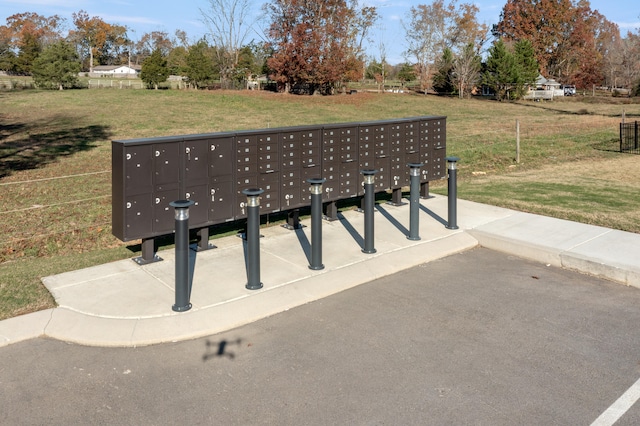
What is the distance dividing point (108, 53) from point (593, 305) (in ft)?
429

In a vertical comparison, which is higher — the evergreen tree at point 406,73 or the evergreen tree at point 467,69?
the evergreen tree at point 406,73

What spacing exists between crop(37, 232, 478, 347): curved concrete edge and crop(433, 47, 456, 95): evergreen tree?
54.6 meters

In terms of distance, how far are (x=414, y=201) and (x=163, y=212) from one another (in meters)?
3.41

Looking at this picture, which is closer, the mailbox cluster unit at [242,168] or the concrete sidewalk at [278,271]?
the concrete sidewalk at [278,271]

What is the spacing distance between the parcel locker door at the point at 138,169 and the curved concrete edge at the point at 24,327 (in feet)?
5.56

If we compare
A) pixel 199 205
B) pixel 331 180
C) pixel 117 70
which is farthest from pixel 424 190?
pixel 117 70

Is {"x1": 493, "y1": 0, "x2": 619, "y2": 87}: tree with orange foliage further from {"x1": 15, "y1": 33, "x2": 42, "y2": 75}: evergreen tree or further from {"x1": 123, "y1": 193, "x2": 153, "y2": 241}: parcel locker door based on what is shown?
{"x1": 123, "y1": 193, "x2": 153, "y2": 241}: parcel locker door

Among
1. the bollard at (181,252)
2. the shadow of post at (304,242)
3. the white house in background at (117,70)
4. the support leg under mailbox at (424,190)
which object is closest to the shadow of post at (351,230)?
the shadow of post at (304,242)

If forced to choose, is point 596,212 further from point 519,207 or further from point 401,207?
point 401,207

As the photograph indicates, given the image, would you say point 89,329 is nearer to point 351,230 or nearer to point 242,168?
point 242,168

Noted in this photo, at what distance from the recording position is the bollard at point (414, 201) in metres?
8.12

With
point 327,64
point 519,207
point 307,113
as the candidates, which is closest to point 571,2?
point 327,64

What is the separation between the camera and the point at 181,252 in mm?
5672

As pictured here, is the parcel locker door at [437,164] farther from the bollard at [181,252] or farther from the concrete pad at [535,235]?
the bollard at [181,252]
